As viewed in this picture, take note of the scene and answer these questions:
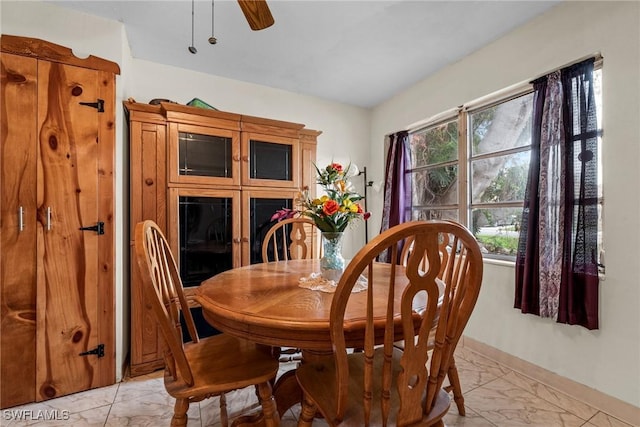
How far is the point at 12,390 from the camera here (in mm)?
1693

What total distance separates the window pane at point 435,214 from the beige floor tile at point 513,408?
4.47 feet

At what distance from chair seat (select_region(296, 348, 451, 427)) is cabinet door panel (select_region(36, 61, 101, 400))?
1.61 m

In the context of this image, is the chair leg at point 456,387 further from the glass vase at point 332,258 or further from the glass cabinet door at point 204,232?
the glass cabinet door at point 204,232

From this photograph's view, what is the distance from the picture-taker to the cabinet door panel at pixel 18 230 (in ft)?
5.57

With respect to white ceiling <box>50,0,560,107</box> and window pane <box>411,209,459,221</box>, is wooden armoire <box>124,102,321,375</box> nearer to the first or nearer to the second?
white ceiling <box>50,0,560,107</box>

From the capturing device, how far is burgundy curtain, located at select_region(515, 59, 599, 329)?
1.74 meters

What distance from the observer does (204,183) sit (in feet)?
7.48

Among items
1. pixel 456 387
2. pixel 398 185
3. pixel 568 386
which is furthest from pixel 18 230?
pixel 568 386

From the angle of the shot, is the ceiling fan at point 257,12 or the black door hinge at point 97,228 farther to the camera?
the black door hinge at point 97,228

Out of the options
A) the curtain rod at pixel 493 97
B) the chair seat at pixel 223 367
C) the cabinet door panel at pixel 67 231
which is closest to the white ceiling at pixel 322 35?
the curtain rod at pixel 493 97

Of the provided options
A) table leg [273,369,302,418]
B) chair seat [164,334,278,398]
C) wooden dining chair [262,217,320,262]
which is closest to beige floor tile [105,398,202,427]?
table leg [273,369,302,418]

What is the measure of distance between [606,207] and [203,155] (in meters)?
2.69

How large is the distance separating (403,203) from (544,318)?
63.8 inches

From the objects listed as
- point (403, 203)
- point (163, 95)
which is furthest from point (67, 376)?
point (403, 203)
